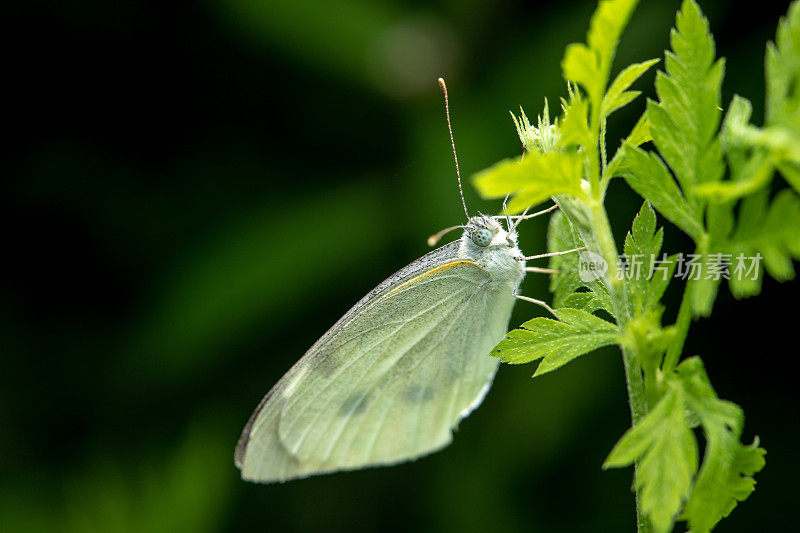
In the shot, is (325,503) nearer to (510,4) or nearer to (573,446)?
(573,446)

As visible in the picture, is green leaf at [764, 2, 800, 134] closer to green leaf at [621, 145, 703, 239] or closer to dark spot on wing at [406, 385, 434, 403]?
green leaf at [621, 145, 703, 239]

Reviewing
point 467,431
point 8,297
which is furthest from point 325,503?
point 8,297

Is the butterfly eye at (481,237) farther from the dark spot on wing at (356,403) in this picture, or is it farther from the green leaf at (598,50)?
the green leaf at (598,50)

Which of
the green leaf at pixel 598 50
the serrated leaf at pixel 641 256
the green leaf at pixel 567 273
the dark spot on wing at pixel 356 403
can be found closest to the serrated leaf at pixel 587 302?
the green leaf at pixel 567 273

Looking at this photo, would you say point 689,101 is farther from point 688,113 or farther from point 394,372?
point 394,372

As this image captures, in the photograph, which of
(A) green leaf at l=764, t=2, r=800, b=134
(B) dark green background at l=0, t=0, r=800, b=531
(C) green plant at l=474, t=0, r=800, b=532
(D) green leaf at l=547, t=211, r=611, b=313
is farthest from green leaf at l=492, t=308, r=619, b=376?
(B) dark green background at l=0, t=0, r=800, b=531

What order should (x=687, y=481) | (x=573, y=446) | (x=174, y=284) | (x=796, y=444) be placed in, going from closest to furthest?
1. (x=687, y=481)
2. (x=796, y=444)
3. (x=573, y=446)
4. (x=174, y=284)

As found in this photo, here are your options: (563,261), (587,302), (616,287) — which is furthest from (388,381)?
Result: (616,287)
